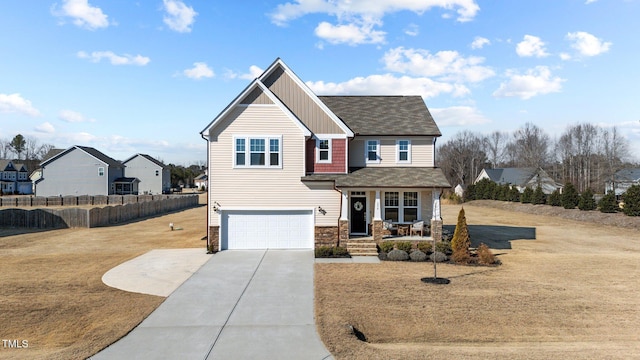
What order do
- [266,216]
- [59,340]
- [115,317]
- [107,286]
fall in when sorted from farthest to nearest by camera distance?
1. [266,216]
2. [107,286]
3. [115,317]
4. [59,340]

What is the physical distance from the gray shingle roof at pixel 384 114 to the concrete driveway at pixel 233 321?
395 inches

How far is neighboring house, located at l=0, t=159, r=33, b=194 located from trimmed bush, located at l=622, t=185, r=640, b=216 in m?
106

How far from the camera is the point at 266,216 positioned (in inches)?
814

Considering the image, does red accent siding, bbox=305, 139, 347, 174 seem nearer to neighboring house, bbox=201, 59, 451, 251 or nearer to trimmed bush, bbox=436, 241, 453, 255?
neighboring house, bbox=201, 59, 451, 251

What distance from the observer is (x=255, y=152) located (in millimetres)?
20484

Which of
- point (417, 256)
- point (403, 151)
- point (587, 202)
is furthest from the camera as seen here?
point (587, 202)

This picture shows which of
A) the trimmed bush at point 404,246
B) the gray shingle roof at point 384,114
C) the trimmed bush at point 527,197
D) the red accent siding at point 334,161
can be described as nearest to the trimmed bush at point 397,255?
the trimmed bush at point 404,246

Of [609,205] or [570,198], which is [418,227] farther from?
[570,198]

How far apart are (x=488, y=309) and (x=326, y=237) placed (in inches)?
391

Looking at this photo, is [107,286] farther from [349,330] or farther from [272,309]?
[349,330]

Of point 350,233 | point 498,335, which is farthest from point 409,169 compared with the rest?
point 498,335

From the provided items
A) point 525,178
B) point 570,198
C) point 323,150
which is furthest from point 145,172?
point 525,178

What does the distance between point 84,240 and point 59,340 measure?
17.7m

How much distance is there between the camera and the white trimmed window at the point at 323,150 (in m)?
21.2
